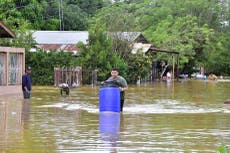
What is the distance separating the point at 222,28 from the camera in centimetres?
9875

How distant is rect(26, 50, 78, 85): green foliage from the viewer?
46250 millimetres

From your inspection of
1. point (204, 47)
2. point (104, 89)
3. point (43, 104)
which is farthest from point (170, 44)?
point (104, 89)

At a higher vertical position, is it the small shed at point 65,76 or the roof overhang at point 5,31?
the roof overhang at point 5,31

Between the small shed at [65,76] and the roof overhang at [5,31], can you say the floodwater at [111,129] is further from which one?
the small shed at [65,76]

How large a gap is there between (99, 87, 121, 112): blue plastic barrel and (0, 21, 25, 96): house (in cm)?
1274

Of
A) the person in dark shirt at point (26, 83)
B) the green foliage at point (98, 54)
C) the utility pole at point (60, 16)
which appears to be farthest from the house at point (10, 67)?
the utility pole at point (60, 16)

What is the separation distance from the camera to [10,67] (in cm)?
3366

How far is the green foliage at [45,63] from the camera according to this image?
4625 cm

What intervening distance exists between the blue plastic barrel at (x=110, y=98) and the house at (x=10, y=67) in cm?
1274

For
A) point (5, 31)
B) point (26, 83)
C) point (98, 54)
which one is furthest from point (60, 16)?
point (26, 83)

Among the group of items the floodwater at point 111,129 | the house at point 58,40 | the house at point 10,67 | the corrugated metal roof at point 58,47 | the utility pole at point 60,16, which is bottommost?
the floodwater at point 111,129

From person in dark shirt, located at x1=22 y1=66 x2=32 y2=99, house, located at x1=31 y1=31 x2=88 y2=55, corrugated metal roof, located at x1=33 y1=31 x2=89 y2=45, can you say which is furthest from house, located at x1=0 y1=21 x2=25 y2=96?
corrugated metal roof, located at x1=33 y1=31 x2=89 y2=45

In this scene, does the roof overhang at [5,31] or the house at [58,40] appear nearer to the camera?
the roof overhang at [5,31]

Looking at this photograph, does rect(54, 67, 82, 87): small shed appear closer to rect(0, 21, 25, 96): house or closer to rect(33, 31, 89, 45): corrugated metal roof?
rect(0, 21, 25, 96): house
